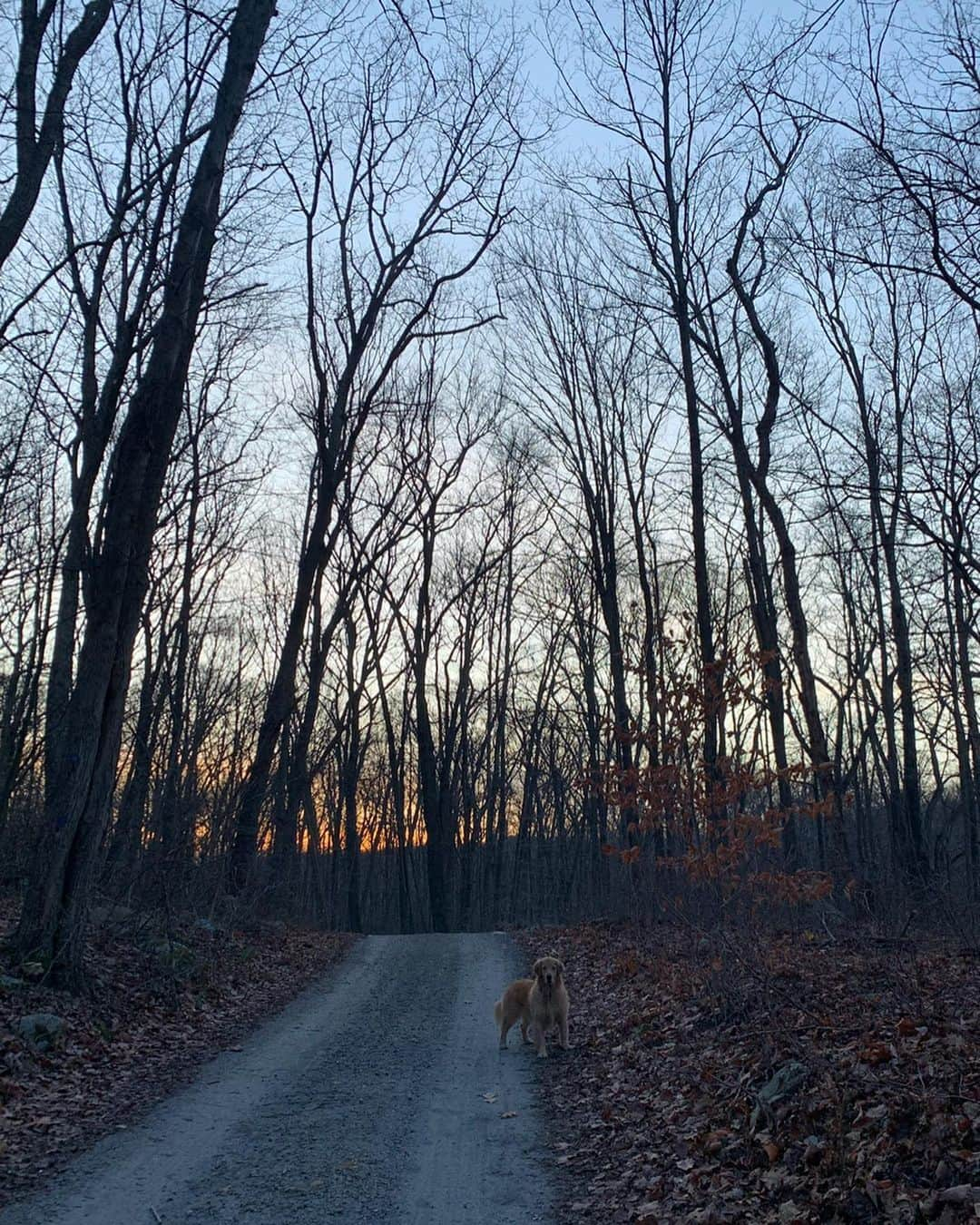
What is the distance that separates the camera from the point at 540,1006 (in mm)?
8875

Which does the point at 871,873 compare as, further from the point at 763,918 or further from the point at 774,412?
the point at 774,412

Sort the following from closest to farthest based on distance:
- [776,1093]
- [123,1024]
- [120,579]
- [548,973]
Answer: [776,1093] < [548,973] < [123,1024] < [120,579]

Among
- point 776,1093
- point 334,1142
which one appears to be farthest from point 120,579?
point 776,1093

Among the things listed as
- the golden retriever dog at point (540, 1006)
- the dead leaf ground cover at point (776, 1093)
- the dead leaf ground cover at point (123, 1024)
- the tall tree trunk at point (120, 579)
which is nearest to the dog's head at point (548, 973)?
the golden retriever dog at point (540, 1006)

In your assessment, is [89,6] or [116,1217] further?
[89,6]

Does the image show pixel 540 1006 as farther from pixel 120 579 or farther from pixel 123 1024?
pixel 120 579

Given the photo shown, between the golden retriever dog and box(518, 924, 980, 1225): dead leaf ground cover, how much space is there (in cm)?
27

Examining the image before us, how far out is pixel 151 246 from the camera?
1252 cm

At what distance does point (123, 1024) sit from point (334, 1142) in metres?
4.05

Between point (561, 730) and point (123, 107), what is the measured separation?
1161 inches

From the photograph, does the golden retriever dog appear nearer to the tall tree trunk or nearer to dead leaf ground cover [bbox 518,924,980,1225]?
dead leaf ground cover [bbox 518,924,980,1225]

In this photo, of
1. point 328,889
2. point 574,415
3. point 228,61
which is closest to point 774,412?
point 574,415

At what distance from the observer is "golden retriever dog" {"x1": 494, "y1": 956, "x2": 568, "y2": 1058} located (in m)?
8.83

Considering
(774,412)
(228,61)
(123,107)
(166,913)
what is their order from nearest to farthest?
(228,61)
(166,913)
(123,107)
(774,412)
